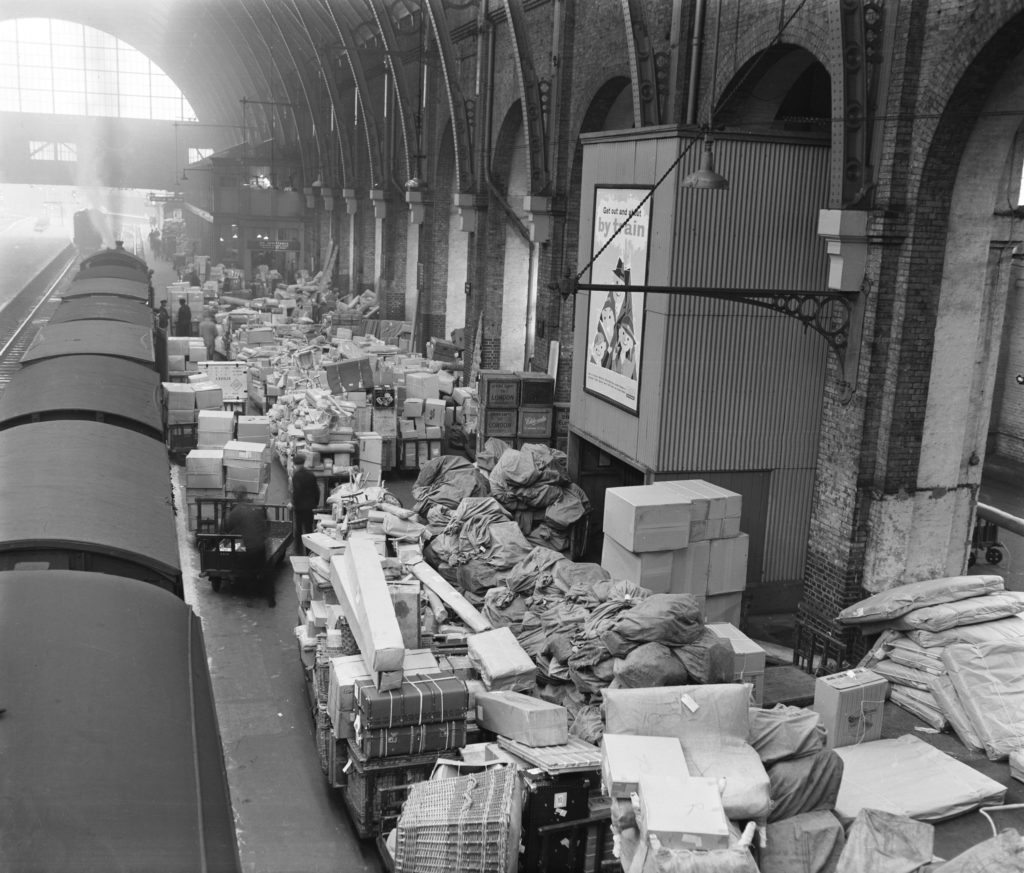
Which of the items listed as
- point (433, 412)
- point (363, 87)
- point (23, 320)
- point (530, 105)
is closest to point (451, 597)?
point (433, 412)

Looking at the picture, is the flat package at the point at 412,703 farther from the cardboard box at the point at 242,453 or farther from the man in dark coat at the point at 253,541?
the cardboard box at the point at 242,453

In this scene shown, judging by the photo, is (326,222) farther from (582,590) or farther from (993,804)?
(993,804)

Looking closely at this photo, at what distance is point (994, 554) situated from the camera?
12.6 meters

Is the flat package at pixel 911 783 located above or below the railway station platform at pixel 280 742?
above

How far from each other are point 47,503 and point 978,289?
25.6ft

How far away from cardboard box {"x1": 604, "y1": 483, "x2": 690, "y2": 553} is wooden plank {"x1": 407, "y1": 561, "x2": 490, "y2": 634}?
1514 millimetres

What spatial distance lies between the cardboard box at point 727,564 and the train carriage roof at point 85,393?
552cm

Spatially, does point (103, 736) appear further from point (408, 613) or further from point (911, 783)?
point (911, 783)

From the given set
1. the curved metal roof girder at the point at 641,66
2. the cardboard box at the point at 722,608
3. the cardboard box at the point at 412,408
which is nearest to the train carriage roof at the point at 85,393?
the cardboard box at the point at 412,408

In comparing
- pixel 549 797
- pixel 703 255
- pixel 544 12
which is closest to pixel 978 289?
pixel 703 255

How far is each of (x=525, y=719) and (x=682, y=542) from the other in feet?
10.3

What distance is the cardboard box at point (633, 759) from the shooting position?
214 inches

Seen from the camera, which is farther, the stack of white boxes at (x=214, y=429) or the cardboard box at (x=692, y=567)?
the stack of white boxes at (x=214, y=429)

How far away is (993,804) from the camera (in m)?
7.12
